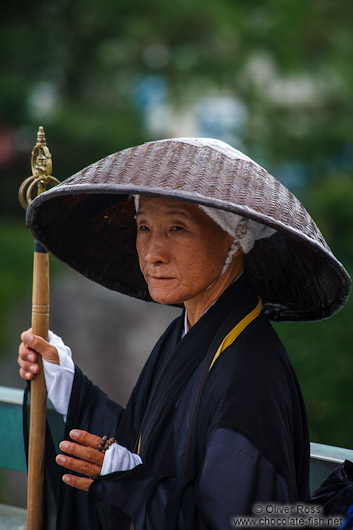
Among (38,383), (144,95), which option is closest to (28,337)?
(38,383)

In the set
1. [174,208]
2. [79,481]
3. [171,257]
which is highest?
[174,208]

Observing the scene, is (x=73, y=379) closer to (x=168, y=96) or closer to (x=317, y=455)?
(x=317, y=455)

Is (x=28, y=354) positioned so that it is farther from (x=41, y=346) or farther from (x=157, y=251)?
(x=157, y=251)

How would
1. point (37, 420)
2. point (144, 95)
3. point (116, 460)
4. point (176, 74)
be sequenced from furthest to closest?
point (144, 95) → point (176, 74) → point (37, 420) → point (116, 460)

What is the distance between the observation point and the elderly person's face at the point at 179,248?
185 centimetres

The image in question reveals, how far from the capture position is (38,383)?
86.5 inches

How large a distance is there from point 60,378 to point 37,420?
0.53 ft

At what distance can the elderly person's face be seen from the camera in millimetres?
1854

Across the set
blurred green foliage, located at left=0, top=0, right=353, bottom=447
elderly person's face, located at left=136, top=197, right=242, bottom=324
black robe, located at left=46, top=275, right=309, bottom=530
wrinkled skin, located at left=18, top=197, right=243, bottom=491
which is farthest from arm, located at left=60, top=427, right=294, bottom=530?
blurred green foliage, located at left=0, top=0, right=353, bottom=447

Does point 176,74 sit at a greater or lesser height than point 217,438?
greater

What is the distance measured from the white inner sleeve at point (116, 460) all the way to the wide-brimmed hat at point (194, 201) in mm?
676

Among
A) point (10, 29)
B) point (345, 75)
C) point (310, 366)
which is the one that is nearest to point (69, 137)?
point (10, 29)

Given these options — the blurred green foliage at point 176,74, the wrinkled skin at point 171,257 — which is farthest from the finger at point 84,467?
the blurred green foliage at point 176,74

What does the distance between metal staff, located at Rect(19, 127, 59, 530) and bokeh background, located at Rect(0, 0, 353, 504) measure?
4679 millimetres
